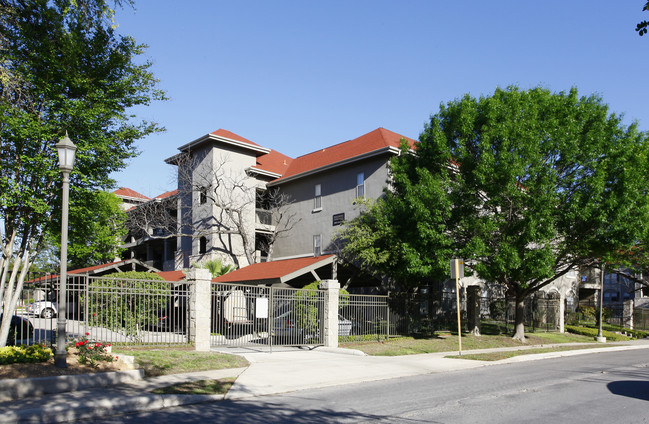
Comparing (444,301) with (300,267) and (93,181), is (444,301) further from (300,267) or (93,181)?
(93,181)

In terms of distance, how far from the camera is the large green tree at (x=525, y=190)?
2052cm

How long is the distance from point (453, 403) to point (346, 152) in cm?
2419

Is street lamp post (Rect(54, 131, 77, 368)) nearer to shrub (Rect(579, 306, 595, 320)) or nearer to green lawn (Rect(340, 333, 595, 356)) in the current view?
green lawn (Rect(340, 333, 595, 356))

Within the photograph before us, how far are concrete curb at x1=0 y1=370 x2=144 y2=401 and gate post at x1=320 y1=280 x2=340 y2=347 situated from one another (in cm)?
920

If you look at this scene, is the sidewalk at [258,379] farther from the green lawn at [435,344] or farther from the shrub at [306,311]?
the shrub at [306,311]

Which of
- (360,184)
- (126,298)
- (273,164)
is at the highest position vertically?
(273,164)

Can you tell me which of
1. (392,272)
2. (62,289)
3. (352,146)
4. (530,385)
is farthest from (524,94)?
(62,289)

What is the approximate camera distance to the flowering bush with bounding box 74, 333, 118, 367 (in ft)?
36.6

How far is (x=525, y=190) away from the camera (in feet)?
71.4

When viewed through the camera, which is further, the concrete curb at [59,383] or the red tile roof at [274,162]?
the red tile roof at [274,162]

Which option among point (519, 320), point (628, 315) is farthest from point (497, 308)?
point (628, 315)

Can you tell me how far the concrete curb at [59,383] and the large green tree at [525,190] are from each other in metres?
13.7

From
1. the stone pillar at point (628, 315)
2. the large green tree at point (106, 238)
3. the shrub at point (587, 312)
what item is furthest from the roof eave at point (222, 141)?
the stone pillar at point (628, 315)

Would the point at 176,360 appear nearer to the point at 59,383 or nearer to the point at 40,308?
the point at 59,383
